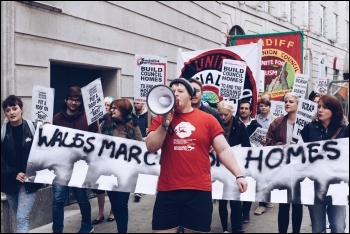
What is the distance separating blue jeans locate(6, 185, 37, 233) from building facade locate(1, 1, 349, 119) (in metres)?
2.43

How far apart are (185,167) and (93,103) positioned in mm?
2655

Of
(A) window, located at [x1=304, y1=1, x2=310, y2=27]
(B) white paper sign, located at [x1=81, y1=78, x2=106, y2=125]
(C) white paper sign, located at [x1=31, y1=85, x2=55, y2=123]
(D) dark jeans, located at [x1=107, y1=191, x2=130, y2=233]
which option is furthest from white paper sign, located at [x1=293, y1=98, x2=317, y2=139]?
(A) window, located at [x1=304, y1=1, x2=310, y2=27]

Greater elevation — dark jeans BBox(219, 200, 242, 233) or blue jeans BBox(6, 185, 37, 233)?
blue jeans BBox(6, 185, 37, 233)

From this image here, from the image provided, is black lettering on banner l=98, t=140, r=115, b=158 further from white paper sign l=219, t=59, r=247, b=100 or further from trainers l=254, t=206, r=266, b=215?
trainers l=254, t=206, r=266, b=215

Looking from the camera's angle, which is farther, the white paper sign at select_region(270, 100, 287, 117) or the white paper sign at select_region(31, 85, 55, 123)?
the white paper sign at select_region(270, 100, 287, 117)

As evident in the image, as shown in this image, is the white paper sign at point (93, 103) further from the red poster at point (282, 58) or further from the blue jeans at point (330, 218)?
the red poster at point (282, 58)

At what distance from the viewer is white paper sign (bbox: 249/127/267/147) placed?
7438mm

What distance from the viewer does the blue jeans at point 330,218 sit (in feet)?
18.1

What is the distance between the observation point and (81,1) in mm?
9609

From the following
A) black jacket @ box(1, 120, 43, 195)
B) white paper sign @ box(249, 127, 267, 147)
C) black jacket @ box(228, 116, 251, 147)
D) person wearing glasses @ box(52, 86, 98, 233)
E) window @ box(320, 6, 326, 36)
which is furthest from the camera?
window @ box(320, 6, 326, 36)

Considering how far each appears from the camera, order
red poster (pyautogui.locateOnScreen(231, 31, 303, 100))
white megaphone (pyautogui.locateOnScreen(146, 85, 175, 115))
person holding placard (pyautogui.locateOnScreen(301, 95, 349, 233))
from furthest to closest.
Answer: red poster (pyautogui.locateOnScreen(231, 31, 303, 100)), person holding placard (pyautogui.locateOnScreen(301, 95, 349, 233)), white megaphone (pyautogui.locateOnScreen(146, 85, 175, 115))

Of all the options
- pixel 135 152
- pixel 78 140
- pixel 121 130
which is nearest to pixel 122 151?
pixel 135 152

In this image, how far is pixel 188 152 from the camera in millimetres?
4398

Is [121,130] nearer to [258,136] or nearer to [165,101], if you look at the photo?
[258,136]
